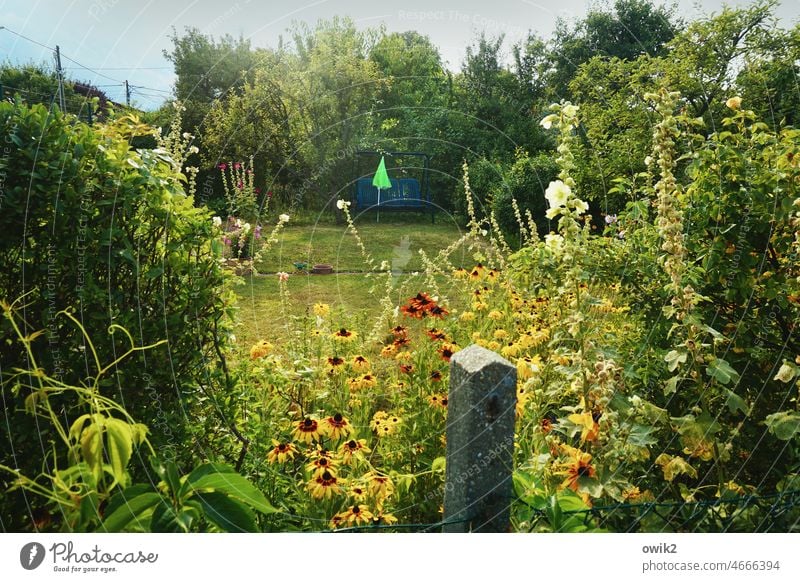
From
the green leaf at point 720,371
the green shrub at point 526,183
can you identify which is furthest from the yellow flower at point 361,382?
the green shrub at point 526,183

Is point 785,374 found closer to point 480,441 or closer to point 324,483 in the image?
point 480,441

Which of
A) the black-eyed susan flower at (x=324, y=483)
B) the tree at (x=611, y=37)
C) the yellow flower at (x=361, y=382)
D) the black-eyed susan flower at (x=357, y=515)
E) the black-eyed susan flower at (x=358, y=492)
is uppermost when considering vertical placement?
the tree at (x=611, y=37)

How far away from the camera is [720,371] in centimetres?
235

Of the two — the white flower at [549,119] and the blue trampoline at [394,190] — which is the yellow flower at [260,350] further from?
the blue trampoline at [394,190]

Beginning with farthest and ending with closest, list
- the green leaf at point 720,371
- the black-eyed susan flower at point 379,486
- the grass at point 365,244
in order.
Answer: the grass at point 365,244
the green leaf at point 720,371
the black-eyed susan flower at point 379,486

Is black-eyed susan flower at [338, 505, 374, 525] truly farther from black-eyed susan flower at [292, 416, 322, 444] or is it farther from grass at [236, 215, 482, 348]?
grass at [236, 215, 482, 348]

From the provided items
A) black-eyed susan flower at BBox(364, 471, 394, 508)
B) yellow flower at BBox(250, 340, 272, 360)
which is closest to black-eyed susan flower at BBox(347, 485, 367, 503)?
black-eyed susan flower at BBox(364, 471, 394, 508)

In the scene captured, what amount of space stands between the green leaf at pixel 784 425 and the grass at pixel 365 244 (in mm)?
2788

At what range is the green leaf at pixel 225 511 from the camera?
1792mm

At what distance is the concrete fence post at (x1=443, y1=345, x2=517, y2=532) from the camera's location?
5.63 feet

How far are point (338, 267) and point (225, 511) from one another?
12.8 feet

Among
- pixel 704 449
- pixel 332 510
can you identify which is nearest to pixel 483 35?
pixel 704 449

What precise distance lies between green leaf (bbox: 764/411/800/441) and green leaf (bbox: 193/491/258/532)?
6.24 feet
